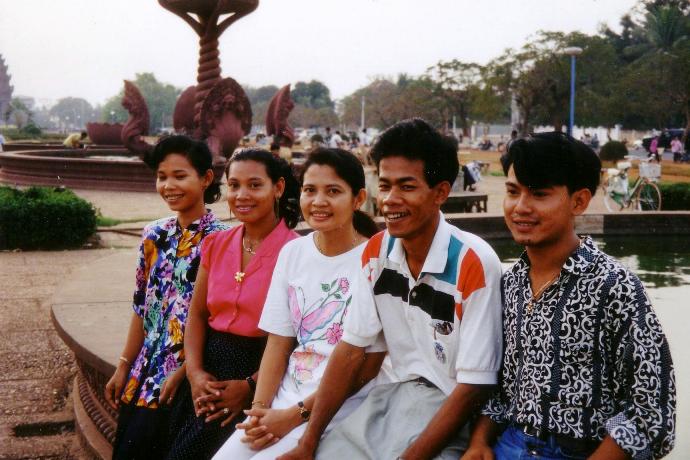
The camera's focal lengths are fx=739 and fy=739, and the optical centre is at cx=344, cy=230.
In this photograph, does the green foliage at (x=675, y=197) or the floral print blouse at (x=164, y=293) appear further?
the green foliage at (x=675, y=197)

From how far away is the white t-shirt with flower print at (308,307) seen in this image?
2.34 metres

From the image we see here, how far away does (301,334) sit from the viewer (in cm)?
241

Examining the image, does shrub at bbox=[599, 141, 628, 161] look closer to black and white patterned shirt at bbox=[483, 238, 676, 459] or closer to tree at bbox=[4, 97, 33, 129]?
black and white patterned shirt at bbox=[483, 238, 676, 459]

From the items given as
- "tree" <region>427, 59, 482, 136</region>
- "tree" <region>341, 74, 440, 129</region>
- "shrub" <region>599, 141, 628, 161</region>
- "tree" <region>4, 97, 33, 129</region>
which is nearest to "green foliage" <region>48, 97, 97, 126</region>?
"tree" <region>4, 97, 33, 129</region>

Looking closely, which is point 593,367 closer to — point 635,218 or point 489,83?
point 635,218

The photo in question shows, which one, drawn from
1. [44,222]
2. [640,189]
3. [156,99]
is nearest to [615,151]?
[640,189]

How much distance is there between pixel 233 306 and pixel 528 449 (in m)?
1.20

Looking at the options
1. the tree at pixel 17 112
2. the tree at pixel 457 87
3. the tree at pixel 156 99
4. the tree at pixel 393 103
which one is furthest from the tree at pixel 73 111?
the tree at pixel 457 87

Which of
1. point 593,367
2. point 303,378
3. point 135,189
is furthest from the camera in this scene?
point 135,189

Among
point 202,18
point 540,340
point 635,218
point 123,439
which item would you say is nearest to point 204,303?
point 123,439

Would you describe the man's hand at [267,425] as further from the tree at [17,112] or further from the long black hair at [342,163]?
the tree at [17,112]

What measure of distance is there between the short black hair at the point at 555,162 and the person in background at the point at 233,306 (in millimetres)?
1110

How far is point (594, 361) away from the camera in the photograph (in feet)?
5.69

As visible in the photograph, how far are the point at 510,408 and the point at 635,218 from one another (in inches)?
265
